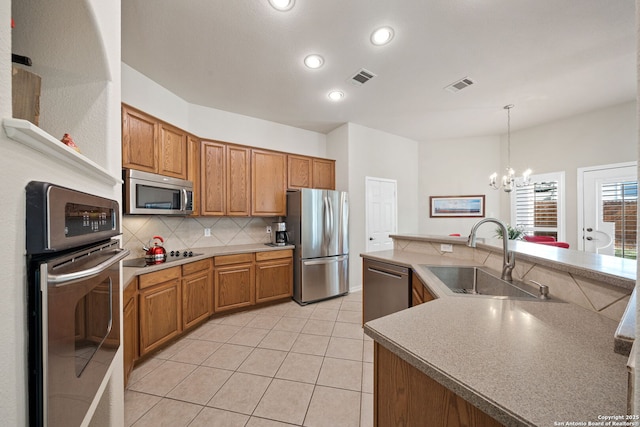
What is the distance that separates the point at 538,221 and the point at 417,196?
6.90 ft

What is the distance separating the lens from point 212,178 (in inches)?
113

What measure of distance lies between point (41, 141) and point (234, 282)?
254 cm

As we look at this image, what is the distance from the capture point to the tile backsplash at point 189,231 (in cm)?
239

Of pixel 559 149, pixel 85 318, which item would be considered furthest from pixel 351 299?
pixel 559 149

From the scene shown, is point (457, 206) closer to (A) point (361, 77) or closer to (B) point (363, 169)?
(B) point (363, 169)

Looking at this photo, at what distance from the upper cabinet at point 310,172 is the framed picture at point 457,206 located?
98.0 inches

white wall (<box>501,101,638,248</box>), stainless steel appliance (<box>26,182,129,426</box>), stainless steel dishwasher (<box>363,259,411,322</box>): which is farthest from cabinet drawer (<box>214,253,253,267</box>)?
white wall (<box>501,101,638,248</box>)

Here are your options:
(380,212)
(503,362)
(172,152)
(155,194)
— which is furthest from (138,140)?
(380,212)

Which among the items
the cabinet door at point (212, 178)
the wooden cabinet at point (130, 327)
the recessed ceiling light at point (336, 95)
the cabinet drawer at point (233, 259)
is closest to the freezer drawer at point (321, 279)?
the cabinet drawer at point (233, 259)

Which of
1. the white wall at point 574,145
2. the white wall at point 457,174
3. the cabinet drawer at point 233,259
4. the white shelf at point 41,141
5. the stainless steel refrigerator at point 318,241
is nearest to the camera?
the white shelf at point 41,141

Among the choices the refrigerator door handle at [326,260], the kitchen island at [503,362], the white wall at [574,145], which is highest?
the white wall at [574,145]

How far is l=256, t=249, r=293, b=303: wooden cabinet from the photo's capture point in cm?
300

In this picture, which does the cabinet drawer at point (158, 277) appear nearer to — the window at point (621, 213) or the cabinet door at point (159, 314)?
the cabinet door at point (159, 314)

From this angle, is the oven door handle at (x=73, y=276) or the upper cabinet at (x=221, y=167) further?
the upper cabinet at (x=221, y=167)
